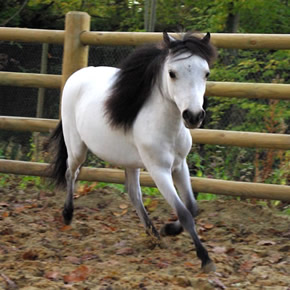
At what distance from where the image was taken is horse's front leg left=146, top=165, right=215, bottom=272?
3.69m

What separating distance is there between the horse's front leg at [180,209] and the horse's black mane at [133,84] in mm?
422

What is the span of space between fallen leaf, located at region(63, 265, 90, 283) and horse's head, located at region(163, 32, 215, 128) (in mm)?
1071

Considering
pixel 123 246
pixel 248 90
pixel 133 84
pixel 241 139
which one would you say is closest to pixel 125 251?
pixel 123 246

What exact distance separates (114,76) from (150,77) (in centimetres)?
48

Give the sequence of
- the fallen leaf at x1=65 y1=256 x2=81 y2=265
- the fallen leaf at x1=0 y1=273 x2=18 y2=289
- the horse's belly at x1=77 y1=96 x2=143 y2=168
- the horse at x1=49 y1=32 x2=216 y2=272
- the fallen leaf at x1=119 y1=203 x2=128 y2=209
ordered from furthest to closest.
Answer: the fallen leaf at x1=119 y1=203 x2=128 y2=209 < the horse's belly at x1=77 y1=96 x2=143 y2=168 < the fallen leaf at x1=65 y1=256 x2=81 y2=265 < the horse at x1=49 y1=32 x2=216 y2=272 < the fallen leaf at x1=0 y1=273 x2=18 y2=289

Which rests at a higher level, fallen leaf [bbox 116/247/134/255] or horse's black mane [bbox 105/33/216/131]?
horse's black mane [bbox 105/33/216/131]

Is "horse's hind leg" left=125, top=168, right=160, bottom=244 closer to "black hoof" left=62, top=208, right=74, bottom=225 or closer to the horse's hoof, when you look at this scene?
"black hoof" left=62, top=208, right=74, bottom=225

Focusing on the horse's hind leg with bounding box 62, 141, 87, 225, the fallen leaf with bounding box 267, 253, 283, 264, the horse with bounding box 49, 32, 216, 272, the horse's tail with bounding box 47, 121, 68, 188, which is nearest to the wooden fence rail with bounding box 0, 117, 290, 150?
the horse with bounding box 49, 32, 216, 272

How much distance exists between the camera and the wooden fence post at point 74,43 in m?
5.86

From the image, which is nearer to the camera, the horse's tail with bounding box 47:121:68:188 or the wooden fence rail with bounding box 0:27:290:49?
the wooden fence rail with bounding box 0:27:290:49

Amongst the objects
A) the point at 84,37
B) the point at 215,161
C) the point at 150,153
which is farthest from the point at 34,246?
the point at 215,161

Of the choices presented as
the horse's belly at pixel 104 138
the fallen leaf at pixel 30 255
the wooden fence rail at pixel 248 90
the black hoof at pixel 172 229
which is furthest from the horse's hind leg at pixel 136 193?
the wooden fence rail at pixel 248 90

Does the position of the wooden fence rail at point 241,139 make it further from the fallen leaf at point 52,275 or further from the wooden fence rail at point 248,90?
the fallen leaf at point 52,275

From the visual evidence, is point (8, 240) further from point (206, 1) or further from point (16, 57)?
A: point (206, 1)
